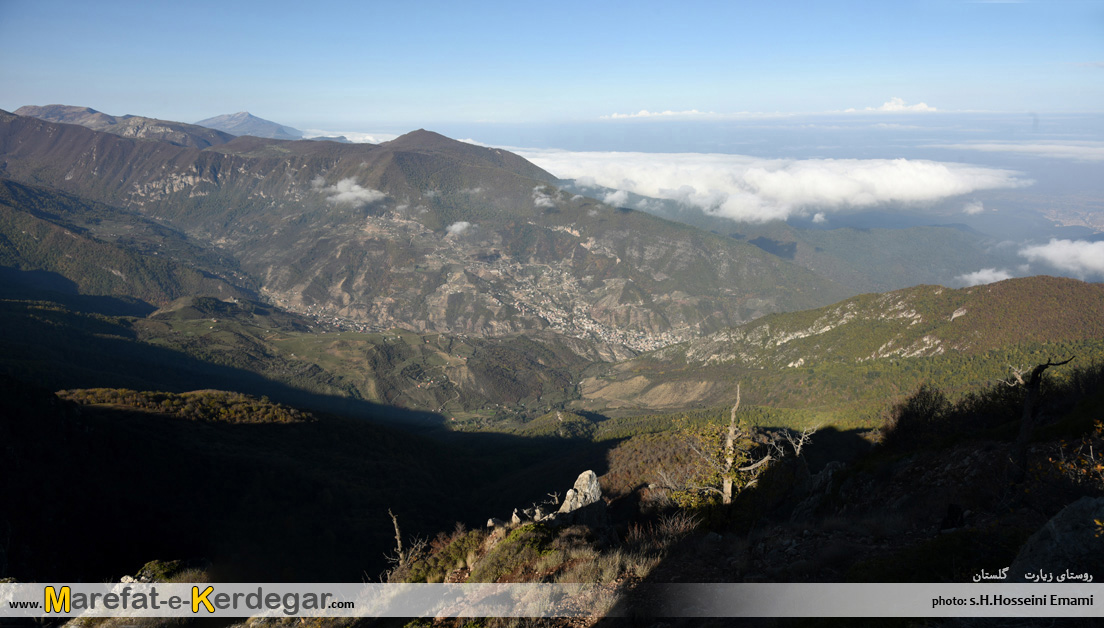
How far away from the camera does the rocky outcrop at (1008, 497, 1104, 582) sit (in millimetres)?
9844

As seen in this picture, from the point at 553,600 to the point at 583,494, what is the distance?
→ 3192cm

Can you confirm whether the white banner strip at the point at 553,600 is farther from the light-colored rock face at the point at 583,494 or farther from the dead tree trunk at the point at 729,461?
the light-colored rock face at the point at 583,494

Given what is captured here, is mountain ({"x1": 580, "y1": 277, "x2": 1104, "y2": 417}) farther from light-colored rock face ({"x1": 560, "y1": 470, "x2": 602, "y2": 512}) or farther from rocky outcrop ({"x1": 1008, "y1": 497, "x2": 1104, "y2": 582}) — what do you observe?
rocky outcrop ({"x1": 1008, "y1": 497, "x2": 1104, "y2": 582})

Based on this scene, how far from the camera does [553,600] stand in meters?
14.1

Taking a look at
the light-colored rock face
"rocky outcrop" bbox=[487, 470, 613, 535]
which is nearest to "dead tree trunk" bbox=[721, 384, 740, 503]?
"rocky outcrop" bbox=[487, 470, 613, 535]

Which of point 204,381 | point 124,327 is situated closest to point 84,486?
point 204,381

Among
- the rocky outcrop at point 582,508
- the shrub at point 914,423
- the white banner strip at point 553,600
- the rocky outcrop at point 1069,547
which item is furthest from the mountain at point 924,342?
the white banner strip at point 553,600

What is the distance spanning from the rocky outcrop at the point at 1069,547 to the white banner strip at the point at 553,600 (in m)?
0.38

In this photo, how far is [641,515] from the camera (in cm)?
4031

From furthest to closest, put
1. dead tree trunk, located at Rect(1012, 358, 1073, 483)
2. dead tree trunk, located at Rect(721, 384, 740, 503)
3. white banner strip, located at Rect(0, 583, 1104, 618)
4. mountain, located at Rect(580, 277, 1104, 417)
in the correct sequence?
mountain, located at Rect(580, 277, 1104, 417) → dead tree trunk, located at Rect(721, 384, 740, 503) → dead tree trunk, located at Rect(1012, 358, 1073, 483) → white banner strip, located at Rect(0, 583, 1104, 618)

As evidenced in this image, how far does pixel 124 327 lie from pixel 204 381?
258 feet

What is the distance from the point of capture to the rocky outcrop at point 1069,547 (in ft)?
32.3

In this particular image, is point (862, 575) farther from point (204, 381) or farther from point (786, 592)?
point (204, 381)

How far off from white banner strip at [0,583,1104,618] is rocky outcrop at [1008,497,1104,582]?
382 mm
